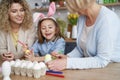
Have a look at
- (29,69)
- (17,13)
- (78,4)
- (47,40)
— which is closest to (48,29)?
(47,40)

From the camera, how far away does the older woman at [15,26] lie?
2055 millimetres

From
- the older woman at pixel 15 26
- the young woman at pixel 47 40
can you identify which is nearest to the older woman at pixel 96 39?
the young woman at pixel 47 40

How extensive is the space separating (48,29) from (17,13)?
346mm

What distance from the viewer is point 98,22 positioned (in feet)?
4.74

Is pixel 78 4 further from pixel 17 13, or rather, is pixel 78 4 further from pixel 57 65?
pixel 17 13

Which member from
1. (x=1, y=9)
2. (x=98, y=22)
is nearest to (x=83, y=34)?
(x=98, y=22)

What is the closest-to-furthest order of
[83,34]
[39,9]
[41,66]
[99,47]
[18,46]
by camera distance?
[41,66] < [99,47] < [83,34] < [18,46] < [39,9]

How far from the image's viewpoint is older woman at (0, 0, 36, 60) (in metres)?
2.05

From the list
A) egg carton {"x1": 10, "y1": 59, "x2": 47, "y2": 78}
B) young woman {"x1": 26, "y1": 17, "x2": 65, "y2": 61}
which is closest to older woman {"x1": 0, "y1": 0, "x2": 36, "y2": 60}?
young woman {"x1": 26, "y1": 17, "x2": 65, "y2": 61}

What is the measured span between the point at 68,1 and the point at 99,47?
1.22 feet

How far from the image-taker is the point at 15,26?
7.05 ft

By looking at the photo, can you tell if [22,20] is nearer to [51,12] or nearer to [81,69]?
[51,12]

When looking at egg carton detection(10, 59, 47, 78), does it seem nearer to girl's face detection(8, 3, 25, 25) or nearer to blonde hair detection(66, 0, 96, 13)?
blonde hair detection(66, 0, 96, 13)

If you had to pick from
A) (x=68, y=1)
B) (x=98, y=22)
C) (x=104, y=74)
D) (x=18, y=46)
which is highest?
(x=68, y=1)
